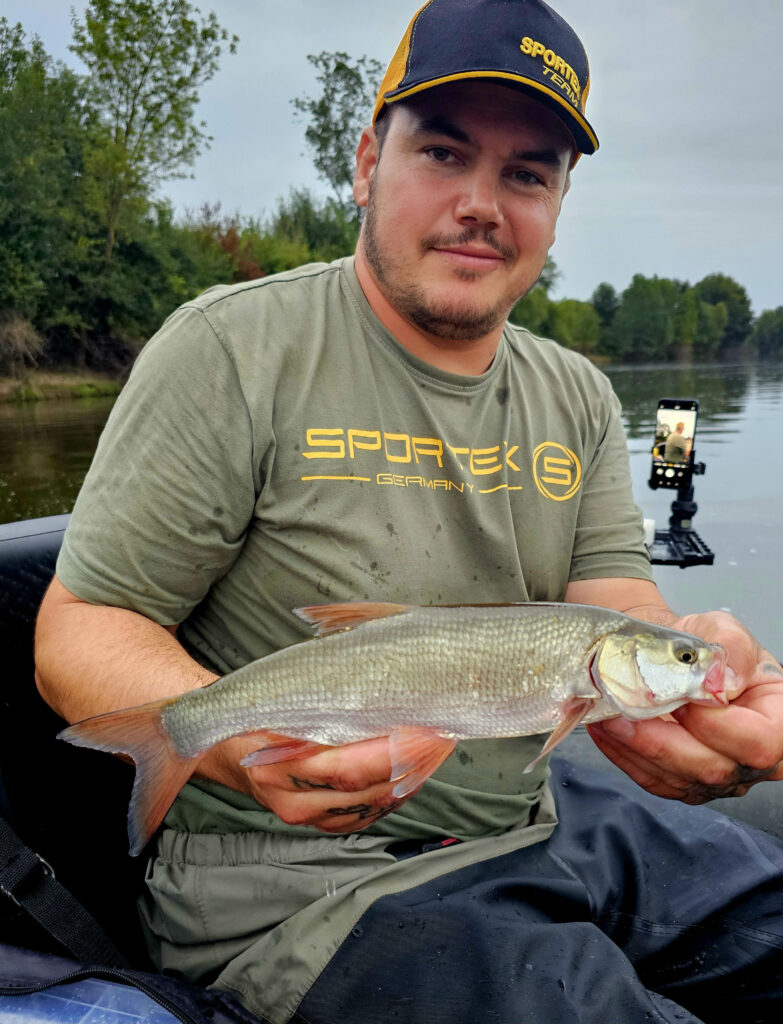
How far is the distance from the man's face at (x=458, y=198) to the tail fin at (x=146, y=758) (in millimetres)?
1170

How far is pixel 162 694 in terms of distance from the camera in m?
1.72

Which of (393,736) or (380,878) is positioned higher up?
(393,736)

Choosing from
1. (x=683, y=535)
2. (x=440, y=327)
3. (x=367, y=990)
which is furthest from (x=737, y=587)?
(x=367, y=990)

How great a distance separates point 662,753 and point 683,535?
315cm

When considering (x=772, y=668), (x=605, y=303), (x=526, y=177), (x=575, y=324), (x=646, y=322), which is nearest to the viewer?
(x=772, y=668)

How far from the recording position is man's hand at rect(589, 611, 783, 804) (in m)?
1.68

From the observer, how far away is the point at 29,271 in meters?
33.8

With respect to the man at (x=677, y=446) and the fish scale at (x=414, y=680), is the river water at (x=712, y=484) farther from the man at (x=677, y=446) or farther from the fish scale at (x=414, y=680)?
the fish scale at (x=414, y=680)

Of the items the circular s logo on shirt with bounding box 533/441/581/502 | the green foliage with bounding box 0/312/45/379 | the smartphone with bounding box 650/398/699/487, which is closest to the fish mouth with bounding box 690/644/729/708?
the circular s logo on shirt with bounding box 533/441/581/502

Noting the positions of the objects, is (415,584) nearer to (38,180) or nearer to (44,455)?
(44,455)

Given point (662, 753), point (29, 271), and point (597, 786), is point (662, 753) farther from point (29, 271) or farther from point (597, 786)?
point (29, 271)

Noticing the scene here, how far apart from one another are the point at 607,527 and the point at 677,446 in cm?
244

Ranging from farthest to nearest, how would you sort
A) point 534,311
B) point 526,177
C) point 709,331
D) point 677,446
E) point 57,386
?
point 709,331
point 534,311
point 57,386
point 677,446
point 526,177

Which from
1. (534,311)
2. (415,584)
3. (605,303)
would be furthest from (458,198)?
(605,303)
